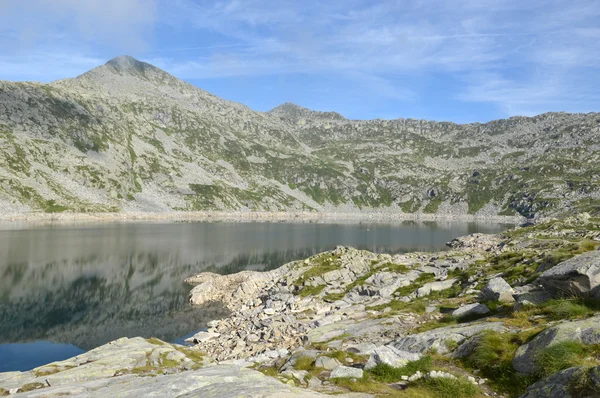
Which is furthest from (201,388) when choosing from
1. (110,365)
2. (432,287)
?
(432,287)

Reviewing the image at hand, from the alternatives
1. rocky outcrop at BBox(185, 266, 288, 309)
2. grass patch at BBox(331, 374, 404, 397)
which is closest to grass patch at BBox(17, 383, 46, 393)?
grass patch at BBox(331, 374, 404, 397)

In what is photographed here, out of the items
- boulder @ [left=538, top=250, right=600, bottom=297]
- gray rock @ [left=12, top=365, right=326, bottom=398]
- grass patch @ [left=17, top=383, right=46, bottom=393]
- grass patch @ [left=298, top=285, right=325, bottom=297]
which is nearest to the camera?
gray rock @ [left=12, top=365, right=326, bottom=398]

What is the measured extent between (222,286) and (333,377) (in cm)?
5553

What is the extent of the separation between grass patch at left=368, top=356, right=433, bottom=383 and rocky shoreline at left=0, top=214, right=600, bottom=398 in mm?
→ 46

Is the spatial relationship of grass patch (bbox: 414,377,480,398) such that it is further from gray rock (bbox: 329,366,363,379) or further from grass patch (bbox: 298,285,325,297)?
grass patch (bbox: 298,285,325,297)

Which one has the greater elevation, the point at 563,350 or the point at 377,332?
the point at 563,350

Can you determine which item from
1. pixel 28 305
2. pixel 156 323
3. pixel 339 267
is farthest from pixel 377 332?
pixel 28 305

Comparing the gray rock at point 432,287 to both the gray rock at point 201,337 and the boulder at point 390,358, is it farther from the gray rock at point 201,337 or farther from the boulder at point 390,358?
the gray rock at point 201,337

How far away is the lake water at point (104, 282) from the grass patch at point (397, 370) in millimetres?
38885

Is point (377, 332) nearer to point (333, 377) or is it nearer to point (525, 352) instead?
point (333, 377)

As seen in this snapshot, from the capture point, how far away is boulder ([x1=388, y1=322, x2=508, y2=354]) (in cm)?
1775

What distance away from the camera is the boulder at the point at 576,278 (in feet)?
59.6

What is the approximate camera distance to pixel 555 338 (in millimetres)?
12953

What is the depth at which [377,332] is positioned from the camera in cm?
2591
